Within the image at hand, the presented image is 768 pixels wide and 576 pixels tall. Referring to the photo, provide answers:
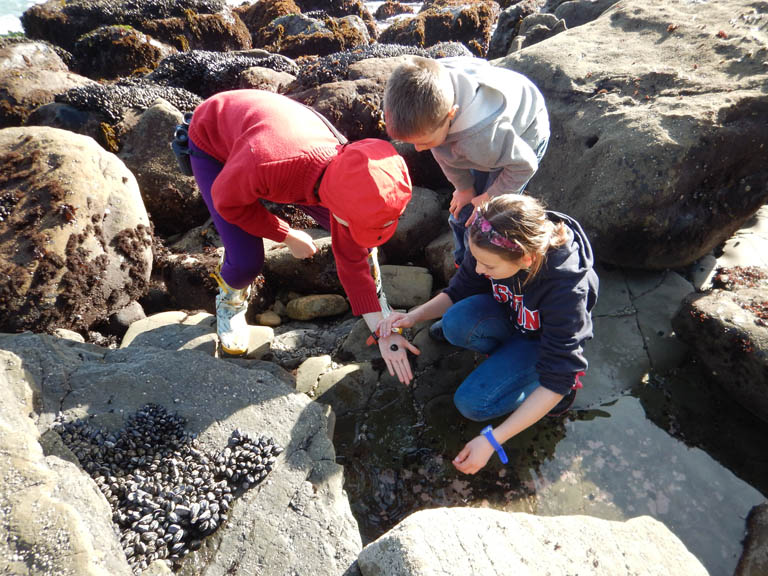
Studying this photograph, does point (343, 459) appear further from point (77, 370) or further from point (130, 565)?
point (77, 370)

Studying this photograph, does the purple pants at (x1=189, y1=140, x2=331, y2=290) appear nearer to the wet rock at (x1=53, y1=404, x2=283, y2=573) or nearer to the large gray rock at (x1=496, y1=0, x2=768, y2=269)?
the wet rock at (x1=53, y1=404, x2=283, y2=573)

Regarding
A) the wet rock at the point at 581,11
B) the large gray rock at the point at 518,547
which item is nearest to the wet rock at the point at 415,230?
the large gray rock at the point at 518,547

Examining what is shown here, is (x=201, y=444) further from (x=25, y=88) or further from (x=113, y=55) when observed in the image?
(x=113, y=55)

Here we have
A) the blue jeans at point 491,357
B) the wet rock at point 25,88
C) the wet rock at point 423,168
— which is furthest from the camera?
the wet rock at point 25,88

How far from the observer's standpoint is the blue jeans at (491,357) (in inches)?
103

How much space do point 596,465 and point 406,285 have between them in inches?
72.1

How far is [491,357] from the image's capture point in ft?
9.07

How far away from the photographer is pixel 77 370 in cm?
253

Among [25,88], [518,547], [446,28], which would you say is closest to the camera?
[518,547]

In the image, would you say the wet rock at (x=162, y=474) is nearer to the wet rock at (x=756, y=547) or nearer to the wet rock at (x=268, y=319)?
the wet rock at (x=268, y=319)

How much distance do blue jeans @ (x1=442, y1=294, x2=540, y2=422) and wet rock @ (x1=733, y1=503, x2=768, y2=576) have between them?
120cm

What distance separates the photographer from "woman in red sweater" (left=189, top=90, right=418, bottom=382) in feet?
6.91

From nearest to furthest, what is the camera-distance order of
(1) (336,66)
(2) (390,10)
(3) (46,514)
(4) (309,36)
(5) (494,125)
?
(3) (46,514) → (5) (494,125) → (1) (336,66) → (4) (309,36) → (2) (390,10)

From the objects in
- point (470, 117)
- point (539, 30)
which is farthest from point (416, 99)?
point (539, 30)
